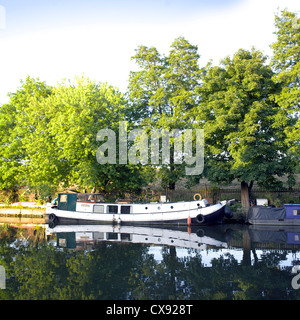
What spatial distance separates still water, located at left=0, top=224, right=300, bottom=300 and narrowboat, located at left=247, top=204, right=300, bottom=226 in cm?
475

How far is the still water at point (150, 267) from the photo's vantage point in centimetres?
990

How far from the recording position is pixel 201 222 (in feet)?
85.3

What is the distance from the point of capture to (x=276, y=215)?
2583 cm

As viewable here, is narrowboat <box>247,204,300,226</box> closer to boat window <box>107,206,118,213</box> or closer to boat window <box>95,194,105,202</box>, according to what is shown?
boat window <box>107,206,118,213</box>

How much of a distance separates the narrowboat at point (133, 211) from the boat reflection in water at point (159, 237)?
129 cm

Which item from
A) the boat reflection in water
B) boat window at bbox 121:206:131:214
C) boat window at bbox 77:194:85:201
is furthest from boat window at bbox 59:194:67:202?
the boat reflection in water

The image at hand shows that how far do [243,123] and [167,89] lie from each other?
9.87 meters

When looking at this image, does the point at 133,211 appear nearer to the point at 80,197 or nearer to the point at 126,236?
the point at 80,197

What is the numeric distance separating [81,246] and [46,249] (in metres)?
1.87

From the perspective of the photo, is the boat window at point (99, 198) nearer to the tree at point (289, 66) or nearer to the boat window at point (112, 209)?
the boat window at point (112, 209)

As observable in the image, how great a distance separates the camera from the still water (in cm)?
990

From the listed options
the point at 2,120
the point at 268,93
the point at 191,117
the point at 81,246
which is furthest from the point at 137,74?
the point at 81,246

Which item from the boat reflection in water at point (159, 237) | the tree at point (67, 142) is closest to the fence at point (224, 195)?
the tree at point (67, 142)

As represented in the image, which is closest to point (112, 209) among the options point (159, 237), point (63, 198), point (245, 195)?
point (63, 198)
